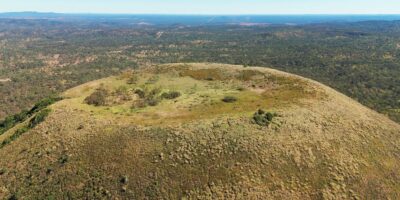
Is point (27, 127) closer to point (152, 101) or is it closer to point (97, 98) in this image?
point (97, 98)

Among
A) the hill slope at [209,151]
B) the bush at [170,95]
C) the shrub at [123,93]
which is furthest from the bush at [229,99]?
the shrub at [123,93]

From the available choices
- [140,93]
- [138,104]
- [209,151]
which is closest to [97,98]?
[138,104]

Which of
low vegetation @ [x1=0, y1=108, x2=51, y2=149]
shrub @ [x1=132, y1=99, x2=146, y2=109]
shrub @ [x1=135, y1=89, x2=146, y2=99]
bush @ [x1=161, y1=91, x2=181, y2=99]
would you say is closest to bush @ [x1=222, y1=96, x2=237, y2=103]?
bush @ [x1=161, y1=91, x2=181, y2=99]

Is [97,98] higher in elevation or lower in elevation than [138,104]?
higher

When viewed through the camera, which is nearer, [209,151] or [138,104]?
[209,151]

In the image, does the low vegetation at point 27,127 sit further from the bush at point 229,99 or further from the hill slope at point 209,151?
the bush at point 229,99

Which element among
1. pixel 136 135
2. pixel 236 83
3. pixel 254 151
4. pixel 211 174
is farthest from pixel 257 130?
pixel 236 83

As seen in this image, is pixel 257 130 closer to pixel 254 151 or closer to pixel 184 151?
pixel 254 151

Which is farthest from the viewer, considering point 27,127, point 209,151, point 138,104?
point 138,104
